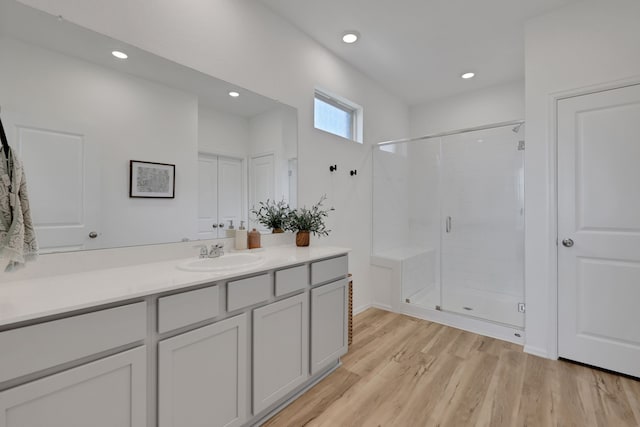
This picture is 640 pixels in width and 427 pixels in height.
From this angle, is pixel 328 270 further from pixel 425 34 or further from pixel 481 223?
pixel 481 223

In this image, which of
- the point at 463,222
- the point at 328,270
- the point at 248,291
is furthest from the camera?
the point at 463,222

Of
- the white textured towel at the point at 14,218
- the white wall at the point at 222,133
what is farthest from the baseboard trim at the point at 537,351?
the white textured towel at the point at 14,218

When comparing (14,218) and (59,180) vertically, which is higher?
(59,180)

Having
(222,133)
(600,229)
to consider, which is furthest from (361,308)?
(222,133)

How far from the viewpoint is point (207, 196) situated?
1897 millimetres

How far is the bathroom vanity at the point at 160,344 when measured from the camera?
0.90 metres

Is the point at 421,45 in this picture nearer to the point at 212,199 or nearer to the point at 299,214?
the point at 299,214

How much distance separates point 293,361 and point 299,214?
115 cm

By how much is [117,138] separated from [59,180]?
0.33 metres

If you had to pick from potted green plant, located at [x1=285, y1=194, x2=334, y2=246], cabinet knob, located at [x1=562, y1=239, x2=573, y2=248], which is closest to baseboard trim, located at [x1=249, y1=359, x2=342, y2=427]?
potted green plant, located at [x1=285, y1=194, x2=334, y2=246]

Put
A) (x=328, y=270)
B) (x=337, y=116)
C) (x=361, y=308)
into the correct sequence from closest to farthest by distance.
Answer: (x=328, y=270) → (x=337, y=116) → (x=361, y=308)

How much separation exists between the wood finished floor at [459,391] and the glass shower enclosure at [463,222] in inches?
36.3

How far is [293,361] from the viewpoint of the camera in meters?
1.73

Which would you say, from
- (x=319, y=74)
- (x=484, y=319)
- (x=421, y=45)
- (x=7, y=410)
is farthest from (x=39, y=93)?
(x=484, y=319)
